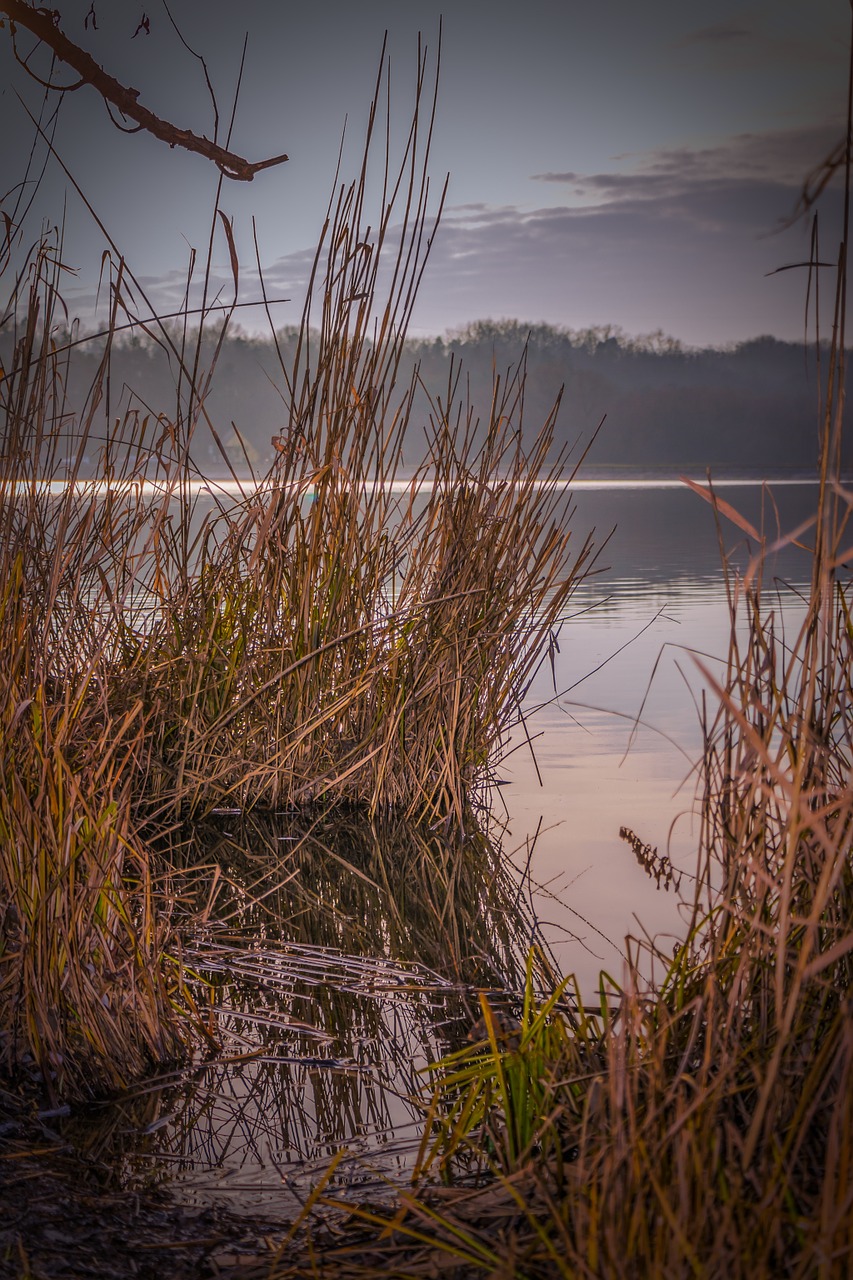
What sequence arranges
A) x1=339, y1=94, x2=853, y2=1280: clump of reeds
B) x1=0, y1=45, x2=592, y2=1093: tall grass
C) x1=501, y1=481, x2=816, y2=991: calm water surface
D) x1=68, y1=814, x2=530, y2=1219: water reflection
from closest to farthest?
x1=339, y1=94, x2=853, y2=1280: clump of reeds
x1=68, y1=814, x2=530, y2=1219: water reflection
x1=501, y1=481, x2=816, y2=991: calm water surface
x1=0, y1=45, x2=592, y2=1093: tall grass

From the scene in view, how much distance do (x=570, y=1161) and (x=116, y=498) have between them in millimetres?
1721

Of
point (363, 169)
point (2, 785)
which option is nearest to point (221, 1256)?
point (2, 785)

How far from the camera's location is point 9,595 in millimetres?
1705

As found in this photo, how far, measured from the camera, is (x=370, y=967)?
71.2 inches

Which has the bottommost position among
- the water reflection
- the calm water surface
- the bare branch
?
the water reflection

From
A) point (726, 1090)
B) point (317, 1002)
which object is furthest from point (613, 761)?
point (726, 1090)

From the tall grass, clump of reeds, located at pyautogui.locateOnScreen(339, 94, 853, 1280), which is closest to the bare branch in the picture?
the tall grass

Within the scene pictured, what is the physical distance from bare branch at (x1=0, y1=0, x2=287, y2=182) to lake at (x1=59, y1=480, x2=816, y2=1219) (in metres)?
1.37

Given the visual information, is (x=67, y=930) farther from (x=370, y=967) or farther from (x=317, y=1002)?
(x=370, y=967)

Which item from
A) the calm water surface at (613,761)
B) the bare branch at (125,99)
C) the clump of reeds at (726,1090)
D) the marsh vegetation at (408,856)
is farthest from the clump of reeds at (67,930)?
the bare branch at (125,99)

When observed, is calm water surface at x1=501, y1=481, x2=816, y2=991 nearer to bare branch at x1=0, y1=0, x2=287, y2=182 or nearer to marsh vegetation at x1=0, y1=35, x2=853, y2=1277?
marsh vegetation at x1=0, y1=35, x2=853, y2=1277

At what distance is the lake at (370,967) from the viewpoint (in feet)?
4.09

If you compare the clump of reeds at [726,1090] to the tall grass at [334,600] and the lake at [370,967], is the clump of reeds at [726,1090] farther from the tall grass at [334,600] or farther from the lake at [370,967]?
the tall grass at [334,600]

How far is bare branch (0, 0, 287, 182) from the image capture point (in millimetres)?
2428
